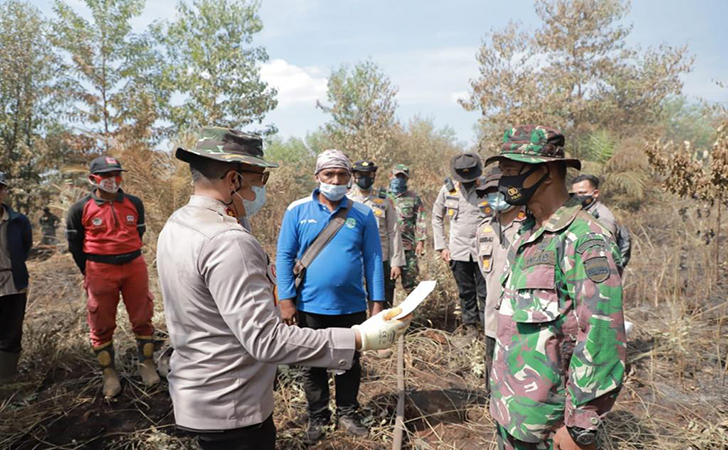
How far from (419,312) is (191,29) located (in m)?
16.7

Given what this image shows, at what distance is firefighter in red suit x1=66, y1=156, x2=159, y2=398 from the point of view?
13.0 feet

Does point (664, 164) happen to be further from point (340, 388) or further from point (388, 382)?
point (340, 388)

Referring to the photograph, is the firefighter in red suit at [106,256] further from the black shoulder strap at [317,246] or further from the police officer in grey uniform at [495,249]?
the police officer in grey uniform at [495,249]

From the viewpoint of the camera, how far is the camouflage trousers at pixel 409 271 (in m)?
6.12

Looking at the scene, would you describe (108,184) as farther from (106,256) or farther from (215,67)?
(215,67)

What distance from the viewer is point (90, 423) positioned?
361cm

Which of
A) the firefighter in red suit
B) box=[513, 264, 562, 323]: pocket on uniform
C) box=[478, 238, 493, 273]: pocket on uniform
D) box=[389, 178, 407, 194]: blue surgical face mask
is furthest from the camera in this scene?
box=[389, 178, 407, 194]: blue surgical face mask

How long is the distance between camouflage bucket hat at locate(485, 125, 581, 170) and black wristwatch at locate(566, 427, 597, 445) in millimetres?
1075

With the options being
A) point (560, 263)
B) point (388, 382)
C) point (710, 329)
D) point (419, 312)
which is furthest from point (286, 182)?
point (560, 263)

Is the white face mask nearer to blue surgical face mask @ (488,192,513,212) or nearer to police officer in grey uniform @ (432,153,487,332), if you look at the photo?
blue surgical face mask @ (488,192,513,212)

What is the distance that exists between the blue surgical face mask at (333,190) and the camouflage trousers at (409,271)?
306 cm

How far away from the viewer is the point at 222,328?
1653 millimetres

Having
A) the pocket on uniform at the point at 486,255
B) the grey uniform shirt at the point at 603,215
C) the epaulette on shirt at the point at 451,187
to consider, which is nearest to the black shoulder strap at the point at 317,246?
the pocket on uniform at the point at 486,255

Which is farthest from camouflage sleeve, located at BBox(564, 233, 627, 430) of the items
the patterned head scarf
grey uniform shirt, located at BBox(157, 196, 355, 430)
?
the patterned head scarf
